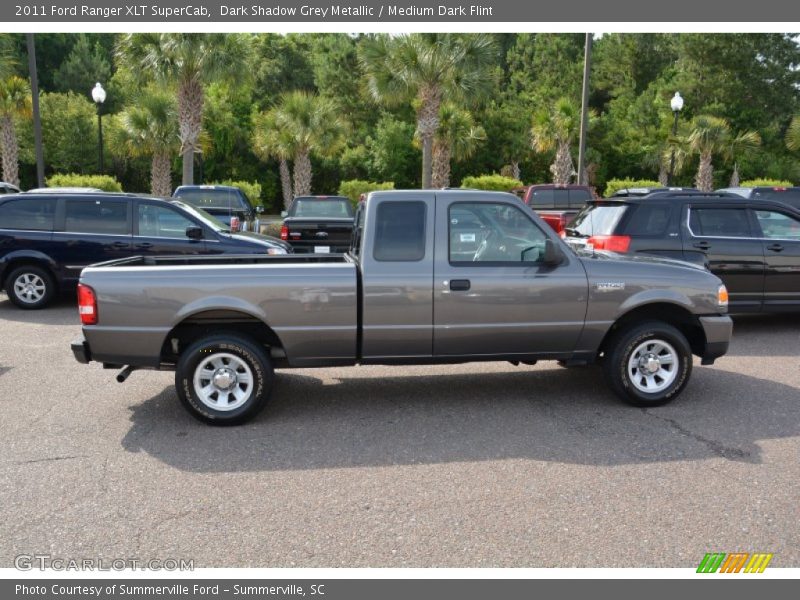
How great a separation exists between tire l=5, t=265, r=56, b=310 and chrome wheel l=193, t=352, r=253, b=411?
6500 millimetres

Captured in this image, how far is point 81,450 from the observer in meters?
5.20

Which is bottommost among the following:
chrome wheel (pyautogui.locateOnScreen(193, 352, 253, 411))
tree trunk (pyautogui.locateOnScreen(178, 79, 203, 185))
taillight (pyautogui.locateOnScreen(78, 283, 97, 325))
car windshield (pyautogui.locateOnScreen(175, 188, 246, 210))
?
chrome wheel (pyautogui.locateOnScreen(193, 352, 253, 411))

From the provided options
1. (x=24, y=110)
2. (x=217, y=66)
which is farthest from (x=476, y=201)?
(x=24, y=110)

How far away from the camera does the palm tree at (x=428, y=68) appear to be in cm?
2227

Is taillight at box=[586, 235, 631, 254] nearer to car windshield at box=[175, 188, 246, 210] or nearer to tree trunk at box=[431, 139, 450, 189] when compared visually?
car windshield at box=[175, 188, 246, 210]

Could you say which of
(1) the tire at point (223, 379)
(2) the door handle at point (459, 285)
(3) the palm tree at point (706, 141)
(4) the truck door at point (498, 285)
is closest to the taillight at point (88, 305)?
(1) the tire at point (223, 379)

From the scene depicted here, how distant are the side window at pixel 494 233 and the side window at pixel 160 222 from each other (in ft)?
20.0

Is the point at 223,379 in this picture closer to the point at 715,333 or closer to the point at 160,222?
the point at 715,333

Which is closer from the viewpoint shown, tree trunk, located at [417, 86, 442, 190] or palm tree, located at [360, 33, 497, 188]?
palm tree, located at [360, 33, 497, 188]

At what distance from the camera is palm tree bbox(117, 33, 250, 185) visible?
21000 millimetres

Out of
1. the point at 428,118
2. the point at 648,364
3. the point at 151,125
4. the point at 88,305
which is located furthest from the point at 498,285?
the point at 151,125

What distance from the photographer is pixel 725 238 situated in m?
9.30

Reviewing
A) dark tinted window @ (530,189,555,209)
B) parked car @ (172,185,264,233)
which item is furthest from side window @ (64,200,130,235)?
dark tinted window @ (530,189,555,209)

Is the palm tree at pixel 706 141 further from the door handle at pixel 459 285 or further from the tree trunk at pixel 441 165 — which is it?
the door handle at pixel 459 285
